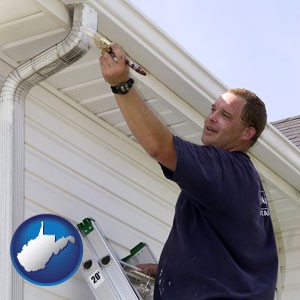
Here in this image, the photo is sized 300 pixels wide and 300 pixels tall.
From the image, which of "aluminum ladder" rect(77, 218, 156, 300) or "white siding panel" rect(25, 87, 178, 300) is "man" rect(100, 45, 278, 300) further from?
"white siding panel" rect(25, 87, 178, 300)

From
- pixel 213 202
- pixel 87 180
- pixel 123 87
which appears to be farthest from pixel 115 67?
pixel 87 180

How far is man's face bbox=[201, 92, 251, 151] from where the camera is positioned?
327 centimetres

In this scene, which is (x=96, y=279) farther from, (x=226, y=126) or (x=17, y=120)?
(x=226, y=126)

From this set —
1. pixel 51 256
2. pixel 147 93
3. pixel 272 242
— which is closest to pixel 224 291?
pixel 272 242

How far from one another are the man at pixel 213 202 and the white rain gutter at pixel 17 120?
77cm

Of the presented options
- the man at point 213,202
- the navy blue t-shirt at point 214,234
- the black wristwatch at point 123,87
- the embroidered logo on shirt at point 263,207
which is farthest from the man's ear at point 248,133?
the black wristwatch at point 123,87

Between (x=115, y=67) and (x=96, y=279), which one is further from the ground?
(x=115, y=67)

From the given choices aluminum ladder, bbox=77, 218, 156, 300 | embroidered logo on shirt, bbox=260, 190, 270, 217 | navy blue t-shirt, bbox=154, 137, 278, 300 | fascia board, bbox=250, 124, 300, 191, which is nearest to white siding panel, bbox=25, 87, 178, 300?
aluminum ladder, bbox=77, 218, 156, 300

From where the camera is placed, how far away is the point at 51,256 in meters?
3.61

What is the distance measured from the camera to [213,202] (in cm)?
303

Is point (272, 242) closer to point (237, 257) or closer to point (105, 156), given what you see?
point (237, 257)

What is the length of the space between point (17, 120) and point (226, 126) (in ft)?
3.64

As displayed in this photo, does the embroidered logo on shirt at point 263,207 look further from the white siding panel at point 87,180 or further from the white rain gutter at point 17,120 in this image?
the white siding panel at point 87,180

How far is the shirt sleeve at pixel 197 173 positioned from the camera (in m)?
2.92
